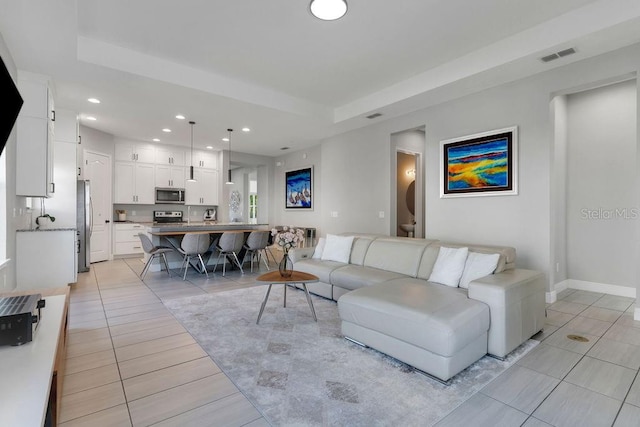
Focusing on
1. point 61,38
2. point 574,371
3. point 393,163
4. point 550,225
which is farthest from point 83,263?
point 550,225

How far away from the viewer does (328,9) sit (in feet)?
8.93

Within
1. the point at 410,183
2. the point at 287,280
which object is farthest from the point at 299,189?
the point at 287,280

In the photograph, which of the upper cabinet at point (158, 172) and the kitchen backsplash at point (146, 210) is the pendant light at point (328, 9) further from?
the kitchen backsplash at point (146, 210)

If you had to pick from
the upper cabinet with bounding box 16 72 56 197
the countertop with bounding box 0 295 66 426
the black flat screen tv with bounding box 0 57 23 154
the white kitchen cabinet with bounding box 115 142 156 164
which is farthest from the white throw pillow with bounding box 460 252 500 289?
the white kitchen cabinet with bounding box 115 142 156 164

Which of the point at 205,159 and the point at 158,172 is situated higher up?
the point at 205,159

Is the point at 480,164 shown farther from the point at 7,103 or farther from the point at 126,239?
the point at 126,239

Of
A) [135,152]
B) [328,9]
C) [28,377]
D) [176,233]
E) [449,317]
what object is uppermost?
[328,9]

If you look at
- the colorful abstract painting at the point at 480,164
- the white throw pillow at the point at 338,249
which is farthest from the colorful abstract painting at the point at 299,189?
the colorful abstract painting at the point at 480,164

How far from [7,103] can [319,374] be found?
221 centimetres

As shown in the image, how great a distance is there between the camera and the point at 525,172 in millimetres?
3770

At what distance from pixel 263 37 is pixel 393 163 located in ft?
10.1

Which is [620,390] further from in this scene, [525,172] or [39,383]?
[39,383]

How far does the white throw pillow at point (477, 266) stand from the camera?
A: 2.85m

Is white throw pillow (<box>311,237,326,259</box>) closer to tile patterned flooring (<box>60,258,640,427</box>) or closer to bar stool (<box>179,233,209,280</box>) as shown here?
bar stool (<box>179,233,209,280</box>)
